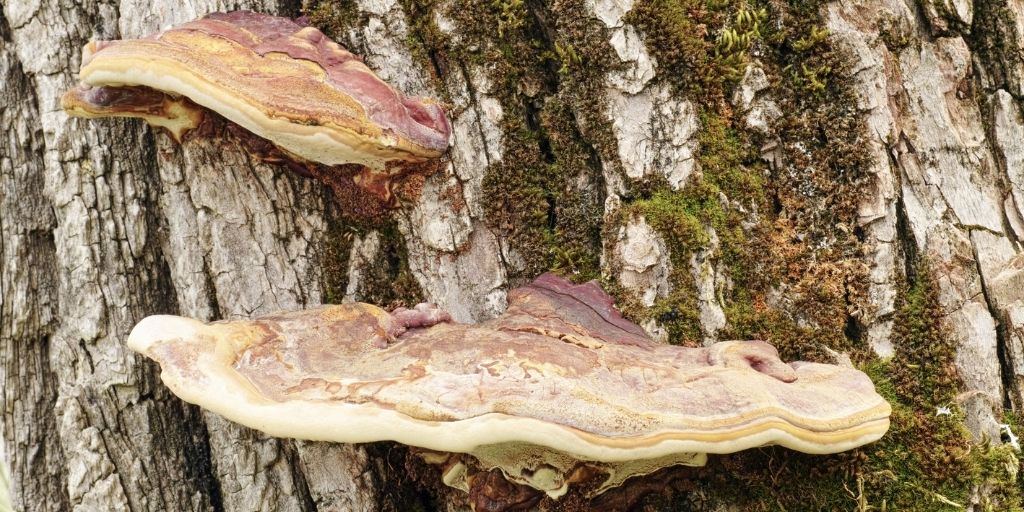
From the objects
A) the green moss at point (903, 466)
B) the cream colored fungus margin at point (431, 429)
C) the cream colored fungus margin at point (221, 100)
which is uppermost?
the cream colored fungus margin at point (221, 100)

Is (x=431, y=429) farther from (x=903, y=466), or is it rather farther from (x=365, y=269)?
(x=903, y=466)

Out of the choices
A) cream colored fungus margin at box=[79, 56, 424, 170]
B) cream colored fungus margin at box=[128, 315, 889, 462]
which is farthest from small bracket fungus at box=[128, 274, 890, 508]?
cream colored fungus margin at box=[79, 56, 424, 170]

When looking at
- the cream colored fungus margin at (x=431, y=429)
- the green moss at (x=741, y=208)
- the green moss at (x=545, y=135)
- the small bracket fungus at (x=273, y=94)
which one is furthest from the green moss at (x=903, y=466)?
the small bracket fungus at (x=273, y=94)

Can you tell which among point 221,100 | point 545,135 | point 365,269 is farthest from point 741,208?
point 221,100

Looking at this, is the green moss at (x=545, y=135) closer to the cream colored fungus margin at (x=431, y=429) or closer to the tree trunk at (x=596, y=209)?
the tree trunk at (x=596, y=209)

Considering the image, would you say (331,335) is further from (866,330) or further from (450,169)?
(866,330)

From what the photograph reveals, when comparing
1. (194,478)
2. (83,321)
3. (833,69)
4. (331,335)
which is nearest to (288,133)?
(331,335)

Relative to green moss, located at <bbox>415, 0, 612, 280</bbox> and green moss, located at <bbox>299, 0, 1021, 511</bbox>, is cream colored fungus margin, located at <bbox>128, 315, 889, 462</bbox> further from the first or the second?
green moss, located at <bbox>415, 0, 612, 280</bbox>
